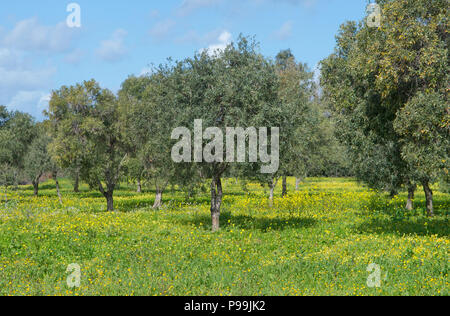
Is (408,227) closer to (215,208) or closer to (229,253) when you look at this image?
(215,208)

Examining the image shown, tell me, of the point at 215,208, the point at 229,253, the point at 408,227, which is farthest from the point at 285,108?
the point at 408,227

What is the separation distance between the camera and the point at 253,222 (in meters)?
24.0

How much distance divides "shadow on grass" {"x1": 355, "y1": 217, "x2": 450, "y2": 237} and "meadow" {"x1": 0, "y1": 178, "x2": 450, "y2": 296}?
0.05 m

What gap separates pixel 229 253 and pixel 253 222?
23.6ft

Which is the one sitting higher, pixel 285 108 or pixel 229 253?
pixel 285 108

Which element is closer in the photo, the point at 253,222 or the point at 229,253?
the point at 229,253

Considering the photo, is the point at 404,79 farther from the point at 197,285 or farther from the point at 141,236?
the point at 141,236

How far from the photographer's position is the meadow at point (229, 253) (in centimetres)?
1243

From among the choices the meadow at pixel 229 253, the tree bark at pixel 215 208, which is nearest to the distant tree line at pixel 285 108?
the tree bark at pixel 215 208

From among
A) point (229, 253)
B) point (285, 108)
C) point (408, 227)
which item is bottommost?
point (229, 253)

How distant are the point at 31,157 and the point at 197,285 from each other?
1448 inches

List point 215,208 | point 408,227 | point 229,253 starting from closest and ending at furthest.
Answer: point 229,253
point 215,208
point 408,227

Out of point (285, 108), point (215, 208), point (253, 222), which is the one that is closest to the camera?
point (285, 108)

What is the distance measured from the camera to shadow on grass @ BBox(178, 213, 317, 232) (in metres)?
22.6
